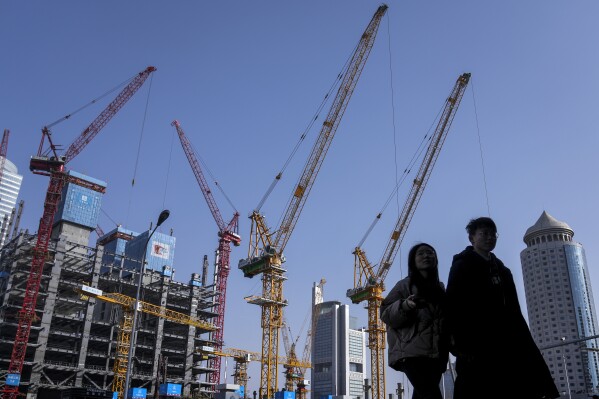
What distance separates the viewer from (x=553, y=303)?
149 m

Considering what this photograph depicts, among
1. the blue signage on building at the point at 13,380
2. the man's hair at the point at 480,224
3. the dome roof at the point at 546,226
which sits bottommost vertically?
the blue signage on building at the point at 13,380

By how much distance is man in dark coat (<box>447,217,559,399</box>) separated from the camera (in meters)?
3.71

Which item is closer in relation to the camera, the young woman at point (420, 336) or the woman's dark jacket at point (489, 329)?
the woman's dark jacket at point (489, 329)

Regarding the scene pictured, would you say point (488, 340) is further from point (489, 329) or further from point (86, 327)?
point (86, 327)

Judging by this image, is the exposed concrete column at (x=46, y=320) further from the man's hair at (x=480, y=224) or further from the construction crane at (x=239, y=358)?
the man's hair at (x=480, y=224)

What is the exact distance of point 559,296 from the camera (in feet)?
487

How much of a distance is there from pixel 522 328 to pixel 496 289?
0.35 m

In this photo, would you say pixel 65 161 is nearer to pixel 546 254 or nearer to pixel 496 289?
pixel 496 289

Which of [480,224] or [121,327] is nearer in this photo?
[480,224]

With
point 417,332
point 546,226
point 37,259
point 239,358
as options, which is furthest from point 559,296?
point 417,332

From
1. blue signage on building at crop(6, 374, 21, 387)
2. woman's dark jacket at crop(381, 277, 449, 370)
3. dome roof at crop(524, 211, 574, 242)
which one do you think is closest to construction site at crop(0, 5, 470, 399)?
blue signage on building at crop(6, 374, 21, 387)

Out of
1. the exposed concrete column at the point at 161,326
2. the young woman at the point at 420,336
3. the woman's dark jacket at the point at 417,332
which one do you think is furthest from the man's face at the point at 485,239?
the exposed concrete column at the point at 161,326

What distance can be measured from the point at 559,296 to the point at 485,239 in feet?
537

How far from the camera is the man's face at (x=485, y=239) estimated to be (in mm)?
4293
